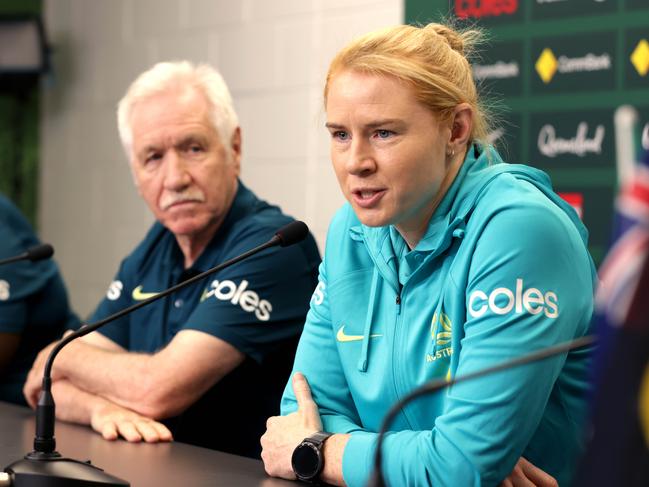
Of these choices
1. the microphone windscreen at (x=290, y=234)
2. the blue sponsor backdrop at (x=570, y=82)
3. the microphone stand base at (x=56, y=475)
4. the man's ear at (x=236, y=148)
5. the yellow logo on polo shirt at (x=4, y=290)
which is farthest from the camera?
the yellow logo on polo shirt at (x=4, y=290)

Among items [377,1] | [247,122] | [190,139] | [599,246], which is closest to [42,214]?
[247,122]

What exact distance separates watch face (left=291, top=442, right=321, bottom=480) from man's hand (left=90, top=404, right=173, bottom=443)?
0.41 m

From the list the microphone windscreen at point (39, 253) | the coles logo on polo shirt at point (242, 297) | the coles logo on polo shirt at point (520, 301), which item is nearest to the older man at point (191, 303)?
the coles logo on polo shirt at point (242, 297)

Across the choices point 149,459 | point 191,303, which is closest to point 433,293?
point 149,459

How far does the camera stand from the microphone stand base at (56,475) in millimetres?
1281

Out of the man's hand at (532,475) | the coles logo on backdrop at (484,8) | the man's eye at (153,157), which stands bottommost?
the man's hand at (532,475)

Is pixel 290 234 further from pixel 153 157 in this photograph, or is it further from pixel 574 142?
pixel 574 142

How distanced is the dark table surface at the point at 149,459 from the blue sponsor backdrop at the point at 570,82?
3.87ft

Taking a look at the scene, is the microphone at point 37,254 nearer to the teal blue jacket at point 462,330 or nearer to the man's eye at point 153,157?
the man's eye at point 153,157

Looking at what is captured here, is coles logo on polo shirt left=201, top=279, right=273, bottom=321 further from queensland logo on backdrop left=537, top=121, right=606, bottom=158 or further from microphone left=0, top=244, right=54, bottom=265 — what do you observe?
queensland logo on backdrop left=537, top=121, right=606, bottom=158

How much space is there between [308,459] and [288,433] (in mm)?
79

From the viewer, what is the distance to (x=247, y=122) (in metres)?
3.62

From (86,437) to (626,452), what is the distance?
1436 millimetres

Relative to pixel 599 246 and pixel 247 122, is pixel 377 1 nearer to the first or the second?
pixel 247 122
